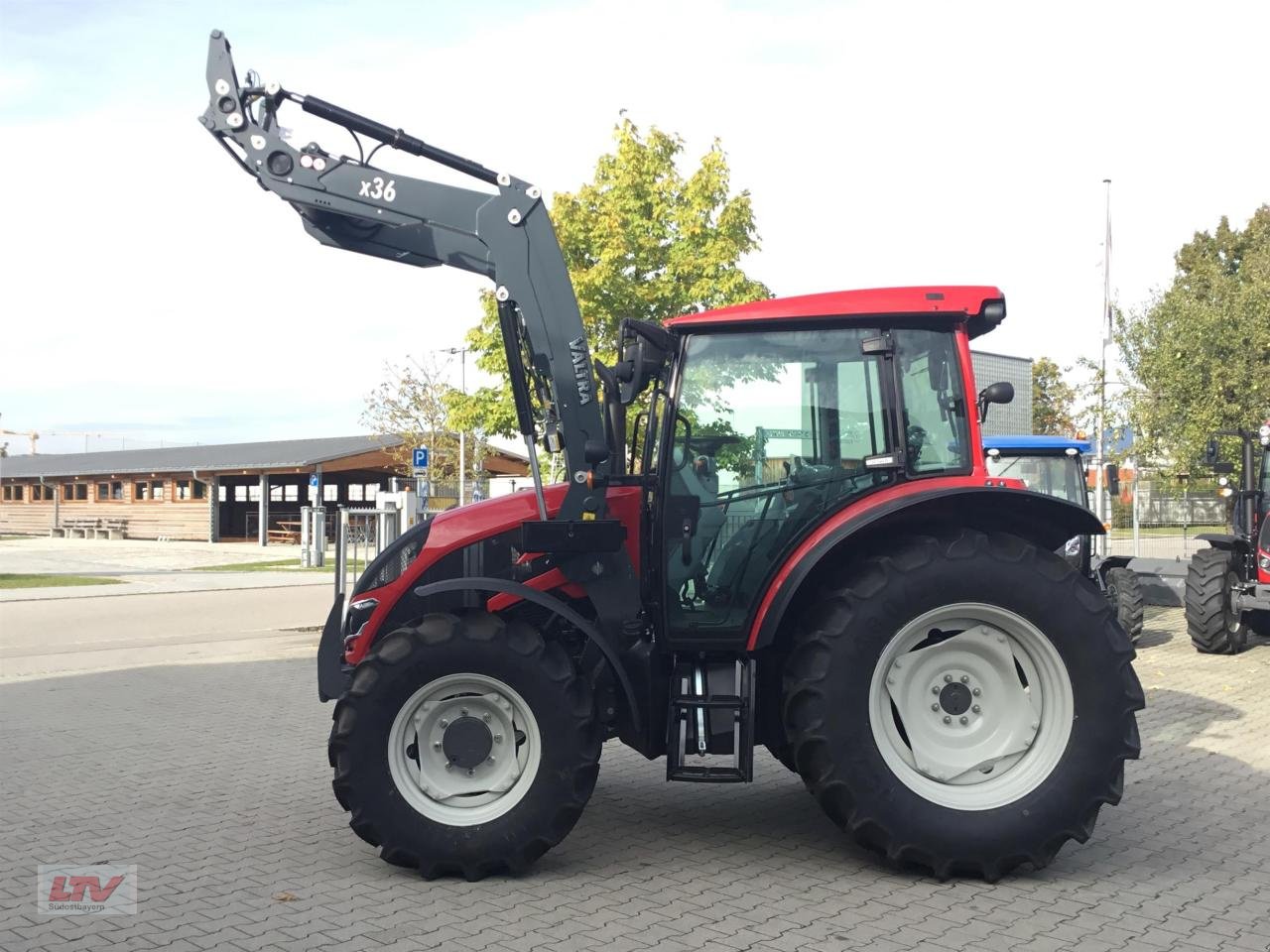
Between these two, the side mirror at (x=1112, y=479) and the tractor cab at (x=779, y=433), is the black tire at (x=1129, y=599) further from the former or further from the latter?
the tractor cab at (x=779, y=433)

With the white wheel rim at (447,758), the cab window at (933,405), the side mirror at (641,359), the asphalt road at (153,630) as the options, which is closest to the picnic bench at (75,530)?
the asphalt road at (153,630)

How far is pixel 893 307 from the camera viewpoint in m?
5.45

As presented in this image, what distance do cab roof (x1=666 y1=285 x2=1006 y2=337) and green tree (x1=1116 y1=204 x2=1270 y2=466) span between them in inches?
Answer: 1078

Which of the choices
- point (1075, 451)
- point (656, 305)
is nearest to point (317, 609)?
point (656, 305)

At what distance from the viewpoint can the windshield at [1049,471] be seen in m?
13.5

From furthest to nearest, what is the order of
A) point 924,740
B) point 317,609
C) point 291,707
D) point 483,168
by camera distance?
point 317,609 < point 291,707 < point 483,168 < point 924,740

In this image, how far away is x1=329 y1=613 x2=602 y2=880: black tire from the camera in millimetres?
5047

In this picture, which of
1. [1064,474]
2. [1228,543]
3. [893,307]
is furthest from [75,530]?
[893,307]

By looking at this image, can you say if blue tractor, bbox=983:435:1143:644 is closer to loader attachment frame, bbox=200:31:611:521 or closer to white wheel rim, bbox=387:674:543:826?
loader attachment frame, bbox=200:31:611:521

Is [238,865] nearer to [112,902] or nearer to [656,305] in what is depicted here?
[112,902]

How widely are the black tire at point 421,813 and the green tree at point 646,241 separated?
14.3 m

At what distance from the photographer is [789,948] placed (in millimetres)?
4301

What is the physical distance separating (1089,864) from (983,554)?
145 centimetres

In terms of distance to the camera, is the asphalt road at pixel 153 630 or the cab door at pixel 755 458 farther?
the asphalt road at pixel 153 630
